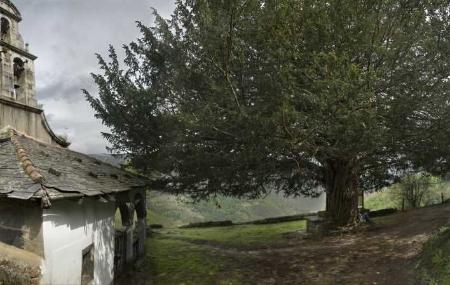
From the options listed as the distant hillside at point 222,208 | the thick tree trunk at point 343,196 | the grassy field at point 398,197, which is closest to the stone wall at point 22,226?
the thick tree trunk at point 343,196

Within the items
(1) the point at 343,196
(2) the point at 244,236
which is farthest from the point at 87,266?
(2) the point at 244,236

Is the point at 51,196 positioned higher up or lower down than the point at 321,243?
→ higher up

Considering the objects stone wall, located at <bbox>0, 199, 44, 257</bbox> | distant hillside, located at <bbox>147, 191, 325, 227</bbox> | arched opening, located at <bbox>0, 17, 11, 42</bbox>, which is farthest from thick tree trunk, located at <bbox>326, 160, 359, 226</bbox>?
distant hillside, located at <bbox>147, 191, 325, 227</bbox>

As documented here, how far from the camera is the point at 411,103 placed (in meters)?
13.1

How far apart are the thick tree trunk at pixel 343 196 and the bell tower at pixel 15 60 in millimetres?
11883

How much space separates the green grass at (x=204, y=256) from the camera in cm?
1382

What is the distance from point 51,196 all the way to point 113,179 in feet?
21.8

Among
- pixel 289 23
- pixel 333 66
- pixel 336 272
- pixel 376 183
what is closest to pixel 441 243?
pixel 336 272

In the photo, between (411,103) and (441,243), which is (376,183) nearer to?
(411,103)

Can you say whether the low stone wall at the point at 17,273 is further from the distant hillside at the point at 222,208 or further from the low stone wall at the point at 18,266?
the distant hillside at the point at 222,208

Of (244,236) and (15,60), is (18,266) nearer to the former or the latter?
(15,60)

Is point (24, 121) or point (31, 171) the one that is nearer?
point (31, 171)

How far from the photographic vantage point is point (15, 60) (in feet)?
47.8

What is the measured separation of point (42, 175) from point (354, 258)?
963 centimetres
